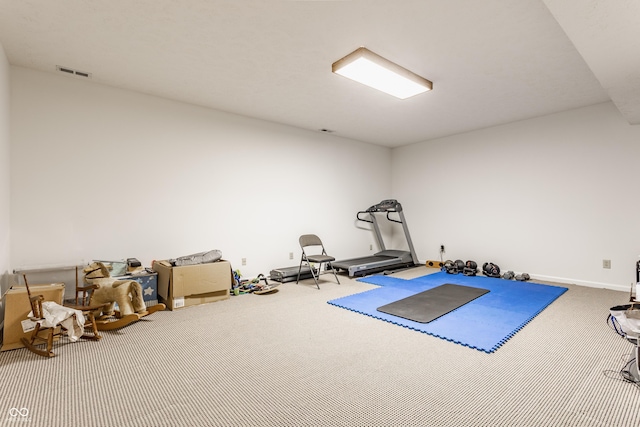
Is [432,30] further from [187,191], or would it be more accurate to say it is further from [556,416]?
[187,191]

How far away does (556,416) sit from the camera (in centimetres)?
165

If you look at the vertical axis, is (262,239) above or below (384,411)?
above

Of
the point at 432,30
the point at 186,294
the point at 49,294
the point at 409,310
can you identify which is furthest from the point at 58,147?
the point at 409,310

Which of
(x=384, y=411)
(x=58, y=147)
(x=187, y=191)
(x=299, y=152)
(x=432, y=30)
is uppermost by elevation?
(x=432, y=30)

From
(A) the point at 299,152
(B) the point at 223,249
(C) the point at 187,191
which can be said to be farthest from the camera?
(A) the point at 299,152

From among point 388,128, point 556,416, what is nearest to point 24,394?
point 556,416

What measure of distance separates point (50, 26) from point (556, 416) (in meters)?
4.65

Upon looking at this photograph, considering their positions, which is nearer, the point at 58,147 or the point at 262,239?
the point at 58,147

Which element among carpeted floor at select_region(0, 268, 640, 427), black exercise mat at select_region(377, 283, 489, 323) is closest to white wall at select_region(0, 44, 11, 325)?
carpeted floor at select_region(0, 268, 640, 427)

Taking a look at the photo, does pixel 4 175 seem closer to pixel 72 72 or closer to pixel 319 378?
pixel 72 72

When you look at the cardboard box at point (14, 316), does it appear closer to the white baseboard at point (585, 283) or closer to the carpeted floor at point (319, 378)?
the carpeted floor at point (319, 378)

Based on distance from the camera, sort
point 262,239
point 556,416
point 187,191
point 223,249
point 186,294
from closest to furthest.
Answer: point 556,416
point 186,294
point 187,191
point 223,249
point 262,239

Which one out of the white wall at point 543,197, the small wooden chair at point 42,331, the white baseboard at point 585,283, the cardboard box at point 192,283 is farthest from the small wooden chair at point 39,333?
the white baseboard at point 585,283

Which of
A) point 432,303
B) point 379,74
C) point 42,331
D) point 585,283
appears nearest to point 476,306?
point 432,303
